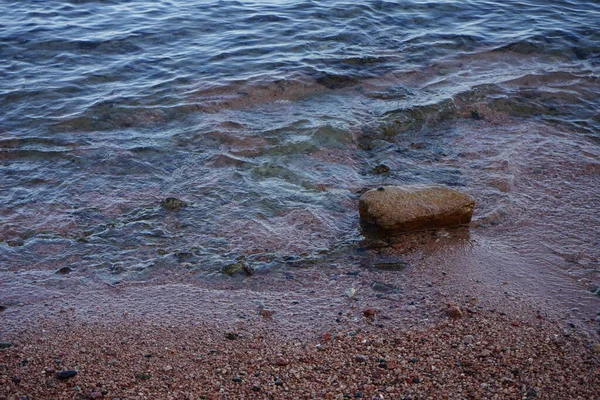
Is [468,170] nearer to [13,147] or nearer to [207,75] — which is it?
[207,75]

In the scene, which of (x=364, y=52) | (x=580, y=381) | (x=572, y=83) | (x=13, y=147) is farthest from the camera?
(x=364, y=52)

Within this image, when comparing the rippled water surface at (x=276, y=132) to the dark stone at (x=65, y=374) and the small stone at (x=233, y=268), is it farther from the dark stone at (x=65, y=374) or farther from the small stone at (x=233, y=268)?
the dark stone at (x=65, y=374)

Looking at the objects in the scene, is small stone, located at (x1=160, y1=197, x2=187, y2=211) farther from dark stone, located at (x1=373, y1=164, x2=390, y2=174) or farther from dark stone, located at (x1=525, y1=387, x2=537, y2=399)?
dark stone, located at (x1=525, y1=387, x2=537, y2=399)

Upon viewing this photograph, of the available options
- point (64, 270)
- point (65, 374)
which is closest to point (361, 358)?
point (65, 374)

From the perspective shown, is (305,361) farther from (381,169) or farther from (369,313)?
(381,169)

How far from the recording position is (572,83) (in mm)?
9672

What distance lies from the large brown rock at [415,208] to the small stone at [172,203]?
5.91 feet

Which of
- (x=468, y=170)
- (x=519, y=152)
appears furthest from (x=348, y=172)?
(x=519, y=152)

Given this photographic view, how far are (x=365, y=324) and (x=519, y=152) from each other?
12.4 feet

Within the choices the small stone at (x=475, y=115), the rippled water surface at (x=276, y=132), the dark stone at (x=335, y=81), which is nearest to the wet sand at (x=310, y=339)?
the rippled water surface at (x=276, y=132)

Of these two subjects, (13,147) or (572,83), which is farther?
(572,83)

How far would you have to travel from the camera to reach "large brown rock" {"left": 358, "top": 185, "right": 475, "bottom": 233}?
593 centimetres

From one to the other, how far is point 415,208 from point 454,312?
1378 millimetres

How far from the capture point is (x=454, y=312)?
4777 mm
